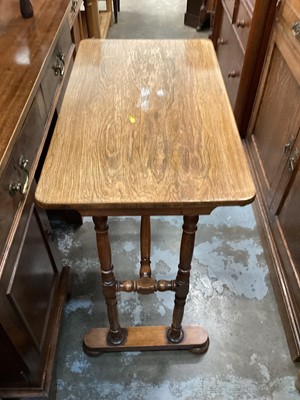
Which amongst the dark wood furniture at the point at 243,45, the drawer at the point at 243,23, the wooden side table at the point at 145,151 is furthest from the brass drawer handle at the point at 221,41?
the wooden side table at the point at 145,151

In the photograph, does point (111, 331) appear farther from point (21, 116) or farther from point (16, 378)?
point (21, 116)

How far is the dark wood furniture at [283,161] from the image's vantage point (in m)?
1.31

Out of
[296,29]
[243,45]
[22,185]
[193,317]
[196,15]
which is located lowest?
[193,317]

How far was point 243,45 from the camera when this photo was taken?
1.82 metres

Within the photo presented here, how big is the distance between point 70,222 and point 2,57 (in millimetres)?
890

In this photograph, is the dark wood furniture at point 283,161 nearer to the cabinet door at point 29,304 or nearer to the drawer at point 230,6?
the drawer at point 230,6

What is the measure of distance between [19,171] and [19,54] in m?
0.44

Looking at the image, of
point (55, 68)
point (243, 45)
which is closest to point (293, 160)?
point (243, 45)

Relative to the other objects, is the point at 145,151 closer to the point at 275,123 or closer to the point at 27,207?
the point at 27,207

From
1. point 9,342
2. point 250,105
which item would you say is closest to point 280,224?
point 250,105

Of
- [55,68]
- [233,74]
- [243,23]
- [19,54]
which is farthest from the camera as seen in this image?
[233,74]

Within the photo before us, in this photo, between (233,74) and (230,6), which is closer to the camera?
(233,74)

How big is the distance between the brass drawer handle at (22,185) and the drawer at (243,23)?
1381mm

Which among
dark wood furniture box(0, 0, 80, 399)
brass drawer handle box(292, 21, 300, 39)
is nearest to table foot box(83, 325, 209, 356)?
dark wood furniture box(0, 0, 80, 399)
